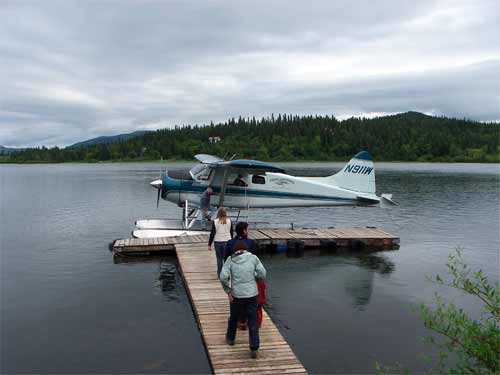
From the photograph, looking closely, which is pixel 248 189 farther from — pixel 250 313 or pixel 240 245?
pixel 250 313

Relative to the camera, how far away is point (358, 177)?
1565cm

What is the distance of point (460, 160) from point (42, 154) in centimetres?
12452

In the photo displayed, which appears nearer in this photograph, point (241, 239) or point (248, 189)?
point (241, 239)

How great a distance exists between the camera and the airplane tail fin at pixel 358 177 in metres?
15.6

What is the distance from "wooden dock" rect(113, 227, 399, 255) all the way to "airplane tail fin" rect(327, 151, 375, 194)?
59.0 inches

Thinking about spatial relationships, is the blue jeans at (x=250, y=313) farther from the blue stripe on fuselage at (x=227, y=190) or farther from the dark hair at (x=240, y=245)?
the blue stripe on fuselage at (x=227, y=190)

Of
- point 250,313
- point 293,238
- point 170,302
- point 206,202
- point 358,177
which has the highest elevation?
point 358,177

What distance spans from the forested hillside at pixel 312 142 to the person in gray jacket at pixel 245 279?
328ft

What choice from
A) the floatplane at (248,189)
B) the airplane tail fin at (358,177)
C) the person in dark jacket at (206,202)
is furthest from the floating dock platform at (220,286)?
the airplane tail fin at (358,177)

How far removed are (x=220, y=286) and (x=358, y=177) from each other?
28.1ft

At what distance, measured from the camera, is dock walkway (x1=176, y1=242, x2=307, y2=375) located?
5.45m

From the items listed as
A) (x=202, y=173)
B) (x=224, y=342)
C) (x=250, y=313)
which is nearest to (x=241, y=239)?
(x=250, y=313)

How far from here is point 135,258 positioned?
1273cm

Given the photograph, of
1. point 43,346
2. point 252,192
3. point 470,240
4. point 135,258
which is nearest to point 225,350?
point 43,346
